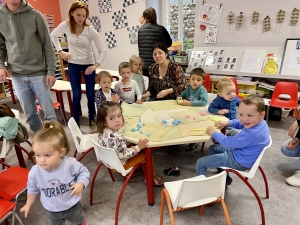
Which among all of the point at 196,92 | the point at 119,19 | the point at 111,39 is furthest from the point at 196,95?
the point at 111,39

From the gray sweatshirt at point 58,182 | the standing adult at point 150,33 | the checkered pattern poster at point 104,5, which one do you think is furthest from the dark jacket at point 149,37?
the gray sweatshirt at point 58,182

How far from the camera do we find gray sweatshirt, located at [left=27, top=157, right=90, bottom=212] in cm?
129

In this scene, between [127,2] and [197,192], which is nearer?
[197,192]

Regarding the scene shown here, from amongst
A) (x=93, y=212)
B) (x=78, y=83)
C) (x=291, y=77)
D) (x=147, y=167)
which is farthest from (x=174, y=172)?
(x=291, y=77)

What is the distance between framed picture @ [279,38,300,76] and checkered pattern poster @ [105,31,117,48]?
3347 mm

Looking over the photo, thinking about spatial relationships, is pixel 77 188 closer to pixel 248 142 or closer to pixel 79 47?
pixel 248 142

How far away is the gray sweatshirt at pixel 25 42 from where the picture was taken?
2.12 meters

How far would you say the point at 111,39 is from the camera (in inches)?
211

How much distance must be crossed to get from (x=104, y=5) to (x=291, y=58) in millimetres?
3736

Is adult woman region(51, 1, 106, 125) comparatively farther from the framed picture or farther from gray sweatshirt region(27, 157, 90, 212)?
the framed picture

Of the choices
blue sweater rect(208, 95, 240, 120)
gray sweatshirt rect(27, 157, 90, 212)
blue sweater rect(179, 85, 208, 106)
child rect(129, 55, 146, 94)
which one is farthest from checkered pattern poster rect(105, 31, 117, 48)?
gray sweatshirt rect(27, 157, 90, 212)

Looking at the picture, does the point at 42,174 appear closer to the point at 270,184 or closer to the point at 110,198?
the point at 110,198

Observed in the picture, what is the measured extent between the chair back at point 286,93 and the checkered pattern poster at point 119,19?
3158mm

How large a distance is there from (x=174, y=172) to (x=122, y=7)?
379 cm
